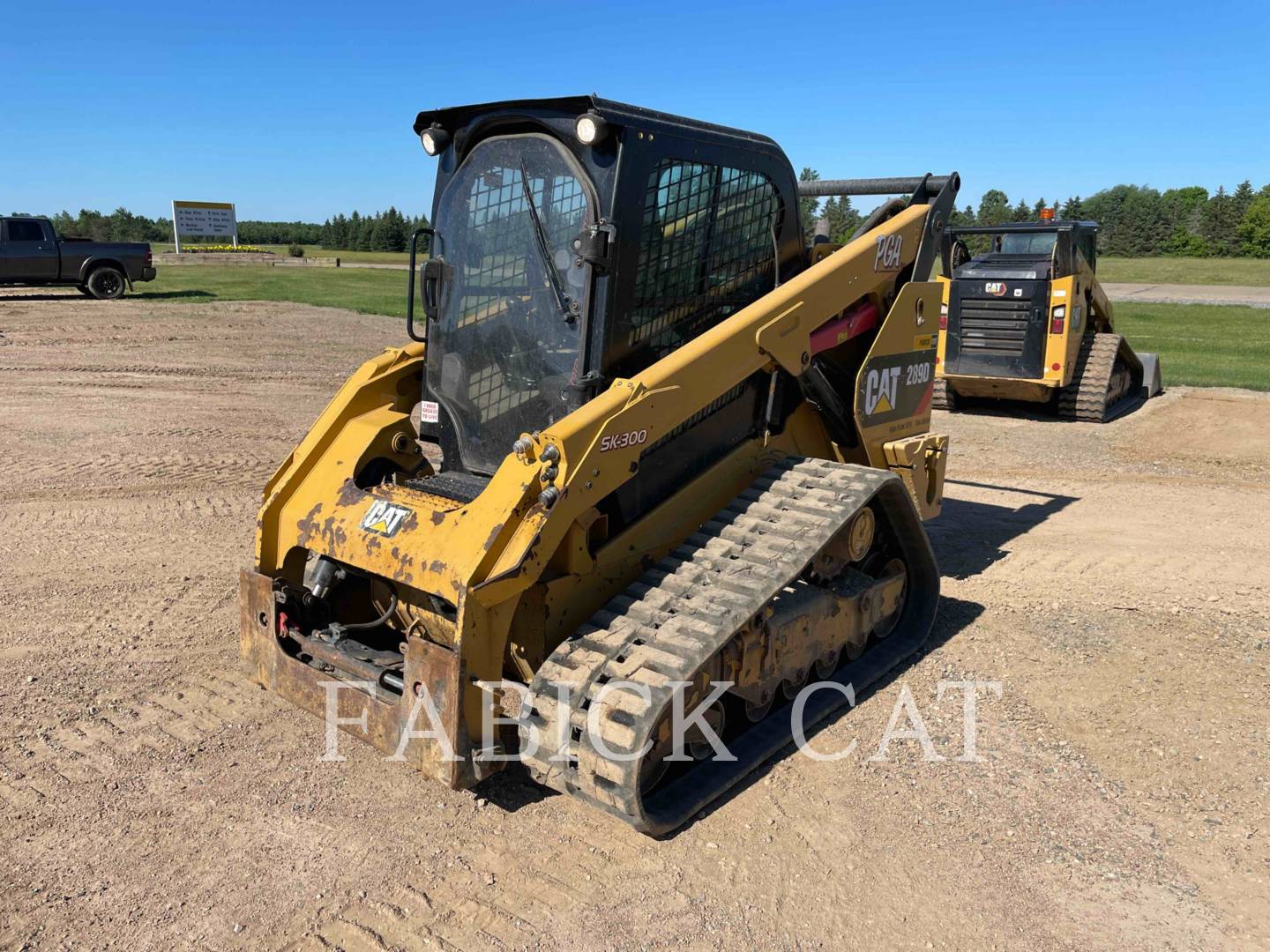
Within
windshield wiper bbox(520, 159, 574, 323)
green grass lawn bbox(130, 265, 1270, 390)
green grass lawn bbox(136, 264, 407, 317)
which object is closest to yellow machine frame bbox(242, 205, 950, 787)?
windshield wiper bbox(520, 159, 574, 323)

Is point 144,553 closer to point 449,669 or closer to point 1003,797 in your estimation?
point 449,669

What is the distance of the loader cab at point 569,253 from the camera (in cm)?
434

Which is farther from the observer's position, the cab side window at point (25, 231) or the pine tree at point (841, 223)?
the cab side window at point (25, 231)

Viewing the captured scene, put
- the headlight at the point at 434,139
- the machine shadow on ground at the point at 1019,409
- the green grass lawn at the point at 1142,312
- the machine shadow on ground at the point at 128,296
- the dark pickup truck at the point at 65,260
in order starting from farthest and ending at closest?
the machine shadow on ground at the point at 128,296 → the dark pickup truck at the point at 65,260 → the green grass lawn at the point at 1142,312 → the machine shadow on ground at the point at 1019,409 → the headlight at the point at 434,139

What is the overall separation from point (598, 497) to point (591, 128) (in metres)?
1.48

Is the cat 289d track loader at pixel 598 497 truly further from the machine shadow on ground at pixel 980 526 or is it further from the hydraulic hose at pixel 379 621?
the machine shadow on ground at pixel 980 526

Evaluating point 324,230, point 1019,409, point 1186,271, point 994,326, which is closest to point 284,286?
point 1019,409

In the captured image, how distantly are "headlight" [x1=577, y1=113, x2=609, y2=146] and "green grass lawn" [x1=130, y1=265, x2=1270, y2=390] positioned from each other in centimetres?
1386

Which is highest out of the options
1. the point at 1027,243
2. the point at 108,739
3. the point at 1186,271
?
the point at 1186,271

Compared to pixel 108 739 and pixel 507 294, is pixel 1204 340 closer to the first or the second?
pixel 507 294

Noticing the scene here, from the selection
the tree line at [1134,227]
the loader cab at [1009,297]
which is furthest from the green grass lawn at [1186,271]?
the loader cab at [1009,297]

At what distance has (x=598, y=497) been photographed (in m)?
4.06

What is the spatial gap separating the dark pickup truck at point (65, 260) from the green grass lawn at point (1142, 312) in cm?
93

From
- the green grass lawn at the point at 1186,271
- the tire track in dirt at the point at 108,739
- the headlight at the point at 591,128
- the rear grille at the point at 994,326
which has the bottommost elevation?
the tire track in dirt at the point at 108,739
